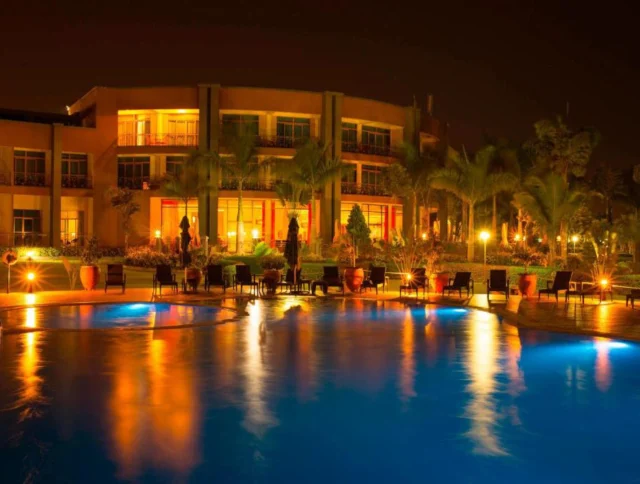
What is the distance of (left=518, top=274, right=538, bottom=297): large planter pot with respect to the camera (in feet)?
77.8

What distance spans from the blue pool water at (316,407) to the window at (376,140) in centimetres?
4315

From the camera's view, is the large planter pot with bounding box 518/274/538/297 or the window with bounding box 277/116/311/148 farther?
the window with bounding box 277/116/311/148

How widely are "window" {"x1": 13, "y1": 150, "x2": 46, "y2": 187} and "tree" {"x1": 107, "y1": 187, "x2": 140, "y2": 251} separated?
18.8 ft

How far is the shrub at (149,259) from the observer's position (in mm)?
36469

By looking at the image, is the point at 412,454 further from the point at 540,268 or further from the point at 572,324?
the point at 540,268

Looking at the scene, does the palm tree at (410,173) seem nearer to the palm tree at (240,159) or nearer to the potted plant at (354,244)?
the potted plant at (354,244)

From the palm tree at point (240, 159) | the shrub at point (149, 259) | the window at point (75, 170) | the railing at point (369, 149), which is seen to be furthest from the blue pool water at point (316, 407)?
the railing at point (369, 149)

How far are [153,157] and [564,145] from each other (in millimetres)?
26534

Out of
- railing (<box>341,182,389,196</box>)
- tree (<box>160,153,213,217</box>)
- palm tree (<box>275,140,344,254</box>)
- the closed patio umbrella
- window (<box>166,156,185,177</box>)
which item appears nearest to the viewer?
the closed patio umbrella

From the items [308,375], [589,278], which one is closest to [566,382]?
[308,375]

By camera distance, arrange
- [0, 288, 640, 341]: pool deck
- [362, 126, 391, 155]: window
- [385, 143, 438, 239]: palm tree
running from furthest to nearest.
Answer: [362, 126, 391, 155]: window < [385, 143, 438, 239]: palm tree < [0, 288, 640, 341]: pool deck

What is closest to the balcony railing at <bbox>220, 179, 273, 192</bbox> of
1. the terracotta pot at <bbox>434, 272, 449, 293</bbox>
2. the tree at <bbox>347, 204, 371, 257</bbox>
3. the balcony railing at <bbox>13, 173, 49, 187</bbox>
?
the tree at <bbox>347, 204, 371, 257</bbox>

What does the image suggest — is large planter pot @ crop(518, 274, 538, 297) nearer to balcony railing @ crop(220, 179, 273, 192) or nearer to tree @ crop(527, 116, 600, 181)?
tree @ crop(527, 116, 600, 181)

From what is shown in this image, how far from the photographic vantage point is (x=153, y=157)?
53812 millimetres
